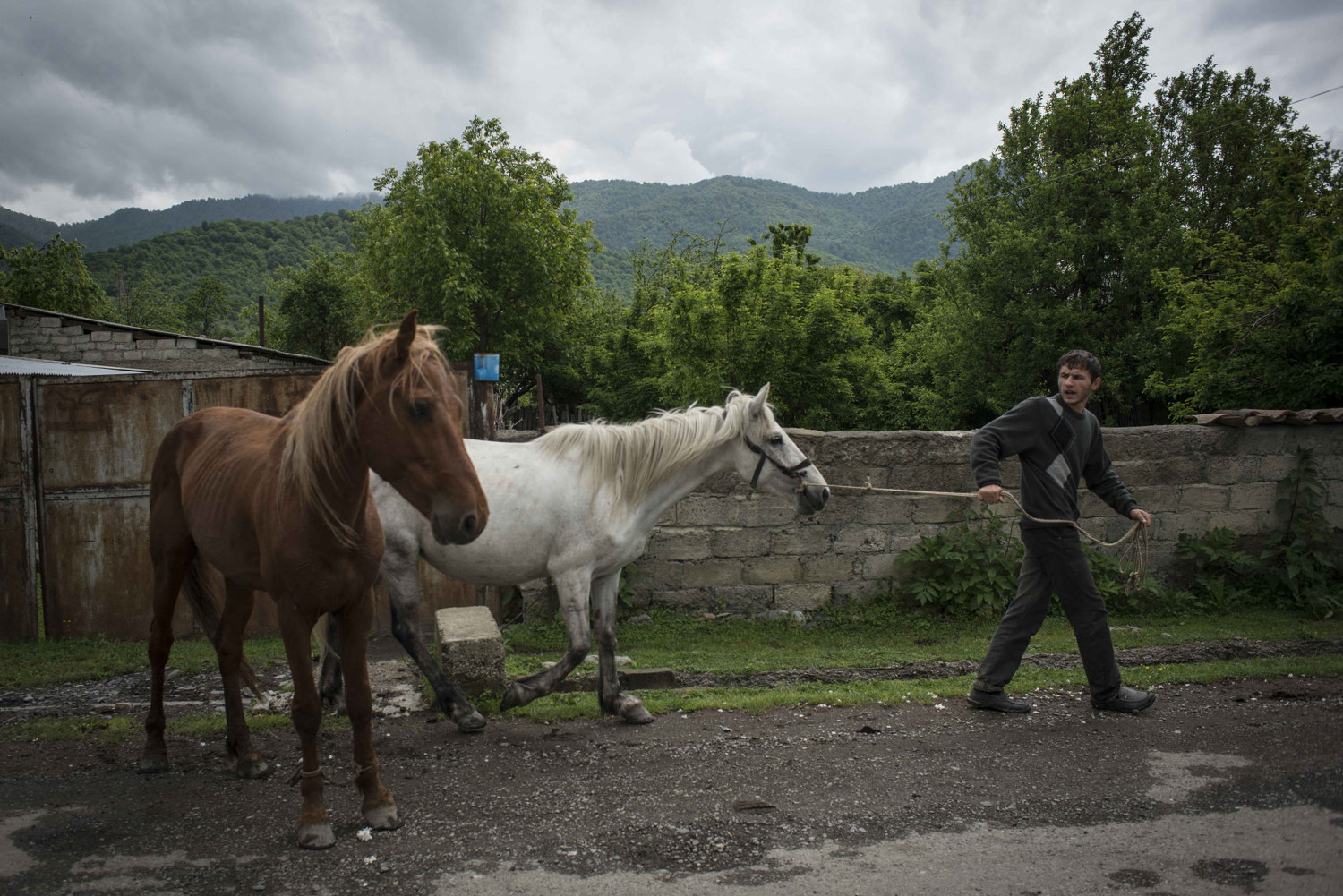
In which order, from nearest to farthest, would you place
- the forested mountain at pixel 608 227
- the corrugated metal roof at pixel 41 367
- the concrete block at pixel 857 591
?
1. the concrete block at pixel 857 591
2. the corrugated metal roof at pixel 41 367
3. the forested mountain at pixel 608 227

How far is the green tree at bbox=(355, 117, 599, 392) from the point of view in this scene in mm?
24062

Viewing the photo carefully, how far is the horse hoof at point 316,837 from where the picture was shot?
2.96 meters

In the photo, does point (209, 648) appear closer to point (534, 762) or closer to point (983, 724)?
point (534, 762)

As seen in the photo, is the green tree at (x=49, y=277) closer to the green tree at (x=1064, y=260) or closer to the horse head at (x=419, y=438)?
the green tree at (x=1064, y=260)

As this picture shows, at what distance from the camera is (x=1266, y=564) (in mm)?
7648

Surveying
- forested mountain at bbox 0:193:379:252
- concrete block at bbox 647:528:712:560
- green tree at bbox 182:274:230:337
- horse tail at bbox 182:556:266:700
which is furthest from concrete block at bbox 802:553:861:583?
forested mountain at bbox 0:193:379:252

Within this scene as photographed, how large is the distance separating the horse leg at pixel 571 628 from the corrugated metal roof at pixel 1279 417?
6.71 m

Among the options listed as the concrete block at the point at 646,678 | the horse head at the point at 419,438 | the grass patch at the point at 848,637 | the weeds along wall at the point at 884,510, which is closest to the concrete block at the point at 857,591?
the weeds along wall at the point at 884,510

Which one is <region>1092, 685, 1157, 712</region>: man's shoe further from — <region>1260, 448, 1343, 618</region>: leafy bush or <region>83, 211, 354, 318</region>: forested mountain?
<region>83, 211, 354, 318</region>: forested mountain

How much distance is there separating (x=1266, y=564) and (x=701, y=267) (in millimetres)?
20379

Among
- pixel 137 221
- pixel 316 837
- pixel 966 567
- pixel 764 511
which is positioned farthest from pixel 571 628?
pixel 137 221

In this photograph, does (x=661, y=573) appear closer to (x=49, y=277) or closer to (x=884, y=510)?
(x=884, y=510)

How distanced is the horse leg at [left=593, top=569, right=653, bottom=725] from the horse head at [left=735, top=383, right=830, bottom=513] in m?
1.11

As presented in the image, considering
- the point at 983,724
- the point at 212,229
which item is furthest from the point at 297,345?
the point at 212,229
